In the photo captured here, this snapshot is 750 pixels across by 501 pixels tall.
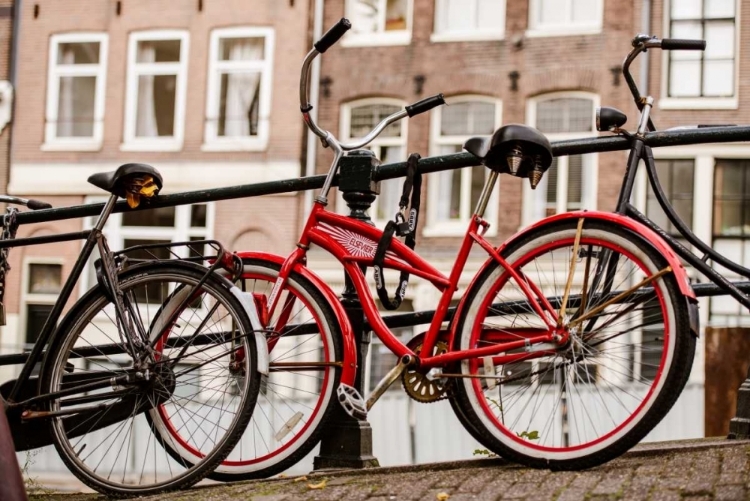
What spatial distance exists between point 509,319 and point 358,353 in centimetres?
43

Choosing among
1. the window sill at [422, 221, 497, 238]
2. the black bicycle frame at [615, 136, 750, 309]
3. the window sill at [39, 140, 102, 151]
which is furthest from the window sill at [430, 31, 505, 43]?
the black bicycle frame at [615, 136, 750, 309]

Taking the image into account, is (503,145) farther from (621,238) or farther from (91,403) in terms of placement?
(91,403)

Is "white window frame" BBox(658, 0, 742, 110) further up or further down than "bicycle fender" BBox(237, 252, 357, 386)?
further up

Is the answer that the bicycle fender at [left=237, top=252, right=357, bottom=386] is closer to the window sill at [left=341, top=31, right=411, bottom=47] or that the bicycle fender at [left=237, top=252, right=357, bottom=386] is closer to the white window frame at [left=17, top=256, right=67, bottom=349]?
the window sill at [left=341, top=31, right=411, bottom=47]

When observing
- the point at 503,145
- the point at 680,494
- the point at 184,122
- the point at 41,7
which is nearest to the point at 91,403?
the point at 503,145

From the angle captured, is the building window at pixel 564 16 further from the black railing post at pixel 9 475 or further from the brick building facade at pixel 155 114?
the black railing post at pixel 9 475

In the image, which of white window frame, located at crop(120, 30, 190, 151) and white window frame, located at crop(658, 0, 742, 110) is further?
white window frame, located at crop(120, 30, 190, 151)

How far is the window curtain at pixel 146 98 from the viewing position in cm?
2050

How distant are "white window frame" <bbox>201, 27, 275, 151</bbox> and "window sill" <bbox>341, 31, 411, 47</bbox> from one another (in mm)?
1271

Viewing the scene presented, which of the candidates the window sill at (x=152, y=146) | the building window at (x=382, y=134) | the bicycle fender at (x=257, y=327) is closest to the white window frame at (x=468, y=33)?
the building window at (x=382, y=134)

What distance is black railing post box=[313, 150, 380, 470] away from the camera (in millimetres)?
3303

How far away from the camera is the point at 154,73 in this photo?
67.1ft

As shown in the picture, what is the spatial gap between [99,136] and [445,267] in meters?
6.48

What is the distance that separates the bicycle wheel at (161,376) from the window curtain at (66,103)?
18.2 metres
